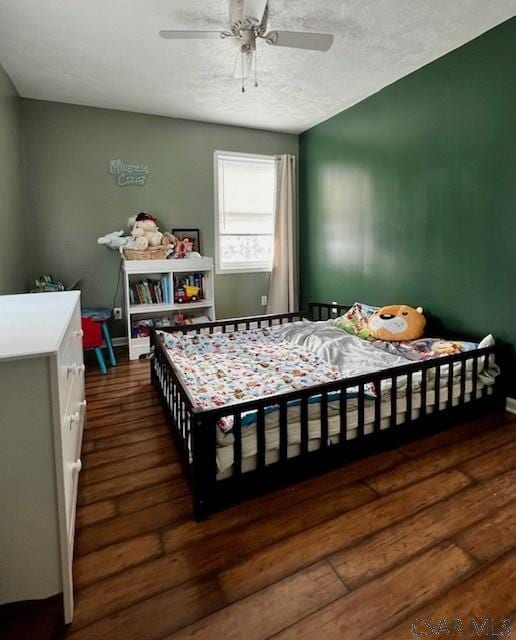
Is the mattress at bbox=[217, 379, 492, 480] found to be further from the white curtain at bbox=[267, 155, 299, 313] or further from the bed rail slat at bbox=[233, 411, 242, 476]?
the white curtain at bbox=[267, 155, 299, 313]

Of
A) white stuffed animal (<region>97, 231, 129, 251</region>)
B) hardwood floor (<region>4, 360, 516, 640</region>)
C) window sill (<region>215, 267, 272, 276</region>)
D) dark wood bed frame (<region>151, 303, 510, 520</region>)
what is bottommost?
hardwood floor (<region>4, 360, 516, 640</region>)

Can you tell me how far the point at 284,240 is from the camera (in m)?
4.64

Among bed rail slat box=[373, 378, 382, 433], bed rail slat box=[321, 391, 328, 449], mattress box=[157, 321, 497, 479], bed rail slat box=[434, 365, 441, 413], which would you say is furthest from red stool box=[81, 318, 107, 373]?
bed rail slat box=[434, 365, 441, 413]

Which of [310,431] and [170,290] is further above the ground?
[170,290]

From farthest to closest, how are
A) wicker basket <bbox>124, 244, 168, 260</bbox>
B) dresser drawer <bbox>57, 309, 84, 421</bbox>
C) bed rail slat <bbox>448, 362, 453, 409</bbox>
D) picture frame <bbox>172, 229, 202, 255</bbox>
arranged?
picture frame <bbox>172, 229, 202, 255</bbox> → wicker basket <bbox>124, 244, 168, 260</bbox> → bed rail slat <bbox>448, 362, 453, 409</bbox> → dresser drawer <bbox>57, 309, 84, 421</bbox>

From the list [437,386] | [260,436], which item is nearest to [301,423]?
[260,436]

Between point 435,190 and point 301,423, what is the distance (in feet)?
7.46

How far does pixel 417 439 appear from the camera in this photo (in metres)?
2.16

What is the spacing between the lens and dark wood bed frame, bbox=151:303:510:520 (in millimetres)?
1557

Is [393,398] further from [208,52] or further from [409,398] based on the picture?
[208,52]

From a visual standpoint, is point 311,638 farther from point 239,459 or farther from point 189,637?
point 239,459

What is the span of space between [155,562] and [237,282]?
357 cm

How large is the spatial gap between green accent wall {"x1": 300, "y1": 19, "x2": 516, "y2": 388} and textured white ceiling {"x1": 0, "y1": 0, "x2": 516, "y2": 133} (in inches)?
7.5

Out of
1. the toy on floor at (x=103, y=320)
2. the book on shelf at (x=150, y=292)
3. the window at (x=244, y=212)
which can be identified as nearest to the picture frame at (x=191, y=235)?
the window at (x=244, y=212)
